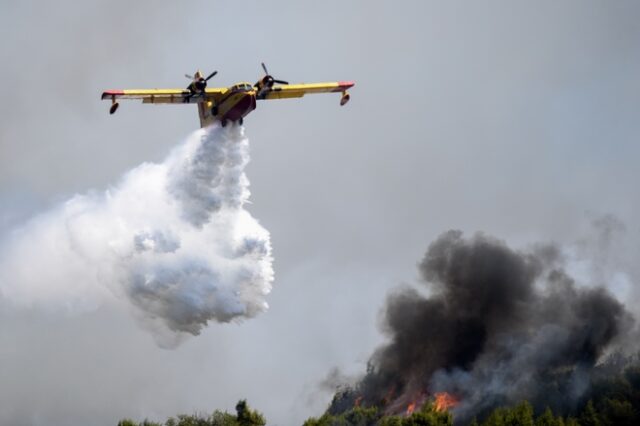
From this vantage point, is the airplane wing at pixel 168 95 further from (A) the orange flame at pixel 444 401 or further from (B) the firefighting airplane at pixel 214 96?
(A) the orange flame at pixel 444 401

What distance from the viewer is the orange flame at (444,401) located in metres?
85.4

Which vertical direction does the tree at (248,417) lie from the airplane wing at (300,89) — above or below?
below

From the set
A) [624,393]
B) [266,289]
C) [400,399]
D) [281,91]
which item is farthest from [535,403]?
[281,91]

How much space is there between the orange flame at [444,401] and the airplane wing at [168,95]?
28928 mm

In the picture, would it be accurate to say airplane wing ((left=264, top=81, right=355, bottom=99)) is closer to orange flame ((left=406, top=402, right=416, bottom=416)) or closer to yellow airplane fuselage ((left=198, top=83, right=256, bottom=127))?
yellow airplane fuselage ((left=198, top=83, right=256, bottom=127))

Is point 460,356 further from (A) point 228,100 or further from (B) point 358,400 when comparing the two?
(A) point 228,100

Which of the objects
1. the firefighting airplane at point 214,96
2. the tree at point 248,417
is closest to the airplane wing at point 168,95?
the firefighting airplane at point 214,96

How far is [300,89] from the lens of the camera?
77000 millimetres

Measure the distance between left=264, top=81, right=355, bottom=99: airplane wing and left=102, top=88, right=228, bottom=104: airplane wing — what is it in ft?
13.5

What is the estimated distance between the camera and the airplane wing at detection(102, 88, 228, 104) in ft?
236

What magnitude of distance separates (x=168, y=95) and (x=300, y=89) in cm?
907

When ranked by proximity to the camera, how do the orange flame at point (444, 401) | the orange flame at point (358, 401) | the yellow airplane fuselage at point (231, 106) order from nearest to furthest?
the yellow airplane fuselage at point (231, 106), the orange flame at point (444, 401), the orange flame at point (358, 401)

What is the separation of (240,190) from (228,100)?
22.7 ft

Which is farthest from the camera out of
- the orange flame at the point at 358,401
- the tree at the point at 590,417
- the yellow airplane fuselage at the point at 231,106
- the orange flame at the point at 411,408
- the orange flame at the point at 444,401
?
the orange flame at the point at 358,401
